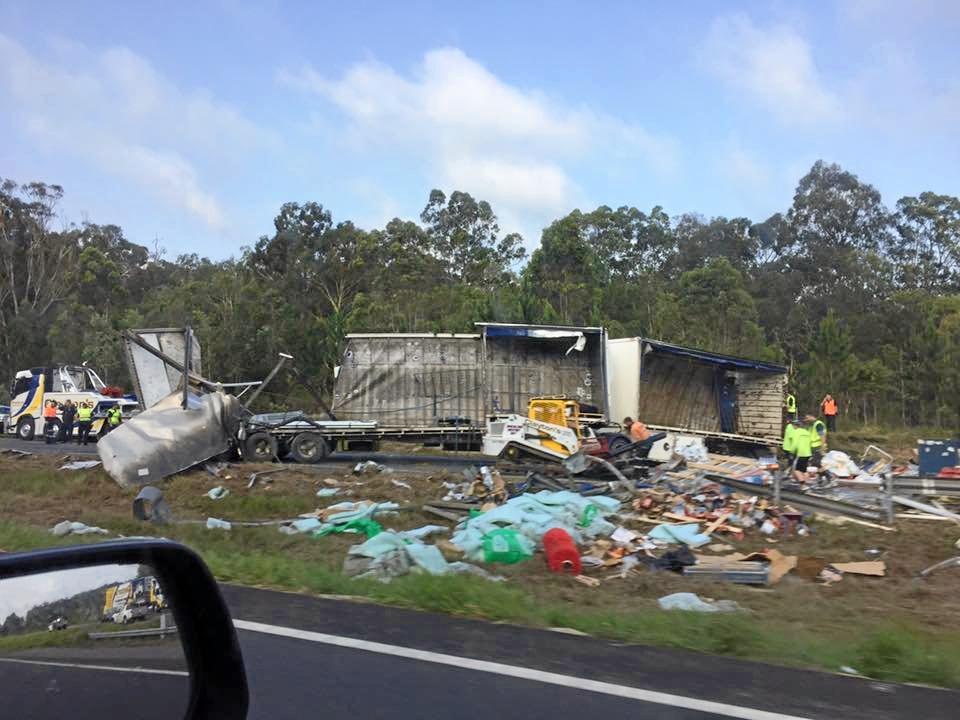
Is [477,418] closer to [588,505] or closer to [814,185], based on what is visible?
[588,505]

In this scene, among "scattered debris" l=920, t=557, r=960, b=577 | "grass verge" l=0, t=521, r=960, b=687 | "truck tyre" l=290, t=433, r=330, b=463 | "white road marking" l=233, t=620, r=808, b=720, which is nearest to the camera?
"white road marking" l=233, t=620, r=808, b=720

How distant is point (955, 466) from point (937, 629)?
11969mm

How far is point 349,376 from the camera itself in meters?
25.8

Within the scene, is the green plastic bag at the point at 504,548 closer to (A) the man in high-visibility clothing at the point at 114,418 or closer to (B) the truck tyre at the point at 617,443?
(B) the truck tyre at the point at 617,443

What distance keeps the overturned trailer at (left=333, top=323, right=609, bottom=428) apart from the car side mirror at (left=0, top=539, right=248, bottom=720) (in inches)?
904

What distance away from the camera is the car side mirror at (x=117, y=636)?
2107 millimetres

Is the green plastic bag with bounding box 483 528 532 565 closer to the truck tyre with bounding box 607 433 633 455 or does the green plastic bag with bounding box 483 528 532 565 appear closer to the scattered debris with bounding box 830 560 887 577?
the scattered debris with bounding box 830 560 887 577

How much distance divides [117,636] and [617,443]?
66.0ft

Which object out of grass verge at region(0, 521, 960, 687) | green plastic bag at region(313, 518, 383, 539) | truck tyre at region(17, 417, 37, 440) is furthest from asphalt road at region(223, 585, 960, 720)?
truck tyre at region(17, 417, 37, 440)

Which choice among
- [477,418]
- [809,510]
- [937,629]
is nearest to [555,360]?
[477,418]

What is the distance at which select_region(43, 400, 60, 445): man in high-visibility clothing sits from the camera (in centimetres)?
3117

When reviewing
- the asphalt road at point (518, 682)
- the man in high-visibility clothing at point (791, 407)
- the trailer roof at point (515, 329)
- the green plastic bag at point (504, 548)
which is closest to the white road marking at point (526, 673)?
the asphalt road at point (518, 682)

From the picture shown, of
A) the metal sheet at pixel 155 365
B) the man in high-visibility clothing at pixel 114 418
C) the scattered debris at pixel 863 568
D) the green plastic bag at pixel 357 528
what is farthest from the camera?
the man in high-visibility clothing at pixel 114 418

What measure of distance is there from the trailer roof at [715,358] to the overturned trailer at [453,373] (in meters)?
2.58
